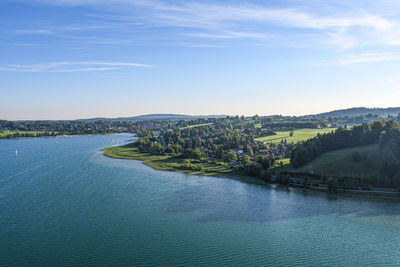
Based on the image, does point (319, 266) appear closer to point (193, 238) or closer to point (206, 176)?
point (193, 238)

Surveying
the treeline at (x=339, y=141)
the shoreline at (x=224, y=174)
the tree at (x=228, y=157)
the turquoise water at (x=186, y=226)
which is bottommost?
the turquoise water at (x=186, y=226)

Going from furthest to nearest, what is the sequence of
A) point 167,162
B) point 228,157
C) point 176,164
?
point 167,162 < point 228,157 < point 176,164

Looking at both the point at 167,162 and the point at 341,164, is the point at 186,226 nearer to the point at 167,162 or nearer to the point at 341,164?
the point at 341,164

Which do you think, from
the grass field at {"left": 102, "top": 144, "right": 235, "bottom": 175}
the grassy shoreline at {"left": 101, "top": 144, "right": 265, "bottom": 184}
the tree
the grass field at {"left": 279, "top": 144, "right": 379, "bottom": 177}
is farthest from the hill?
the tree

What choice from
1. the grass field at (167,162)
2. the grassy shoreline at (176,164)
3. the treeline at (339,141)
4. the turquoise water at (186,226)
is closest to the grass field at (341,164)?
the treeline at (339,141)

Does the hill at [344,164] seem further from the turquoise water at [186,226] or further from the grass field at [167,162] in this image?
the grass field at [167,162]

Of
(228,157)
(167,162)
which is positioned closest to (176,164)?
(167,162)
